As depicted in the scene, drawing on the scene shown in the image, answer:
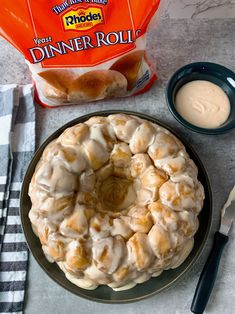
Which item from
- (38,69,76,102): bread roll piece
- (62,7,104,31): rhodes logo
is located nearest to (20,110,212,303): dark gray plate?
(38,69,76,102): bread roll piece

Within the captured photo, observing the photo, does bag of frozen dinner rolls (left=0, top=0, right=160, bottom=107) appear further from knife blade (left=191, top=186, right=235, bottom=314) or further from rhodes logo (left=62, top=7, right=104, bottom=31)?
knife blade (left=191, top=186, right=235, bottom=314)

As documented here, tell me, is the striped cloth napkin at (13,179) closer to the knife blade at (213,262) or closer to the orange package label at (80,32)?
the orange package label at (80,32)

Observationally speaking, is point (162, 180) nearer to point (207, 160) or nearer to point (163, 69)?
point (207, 160)

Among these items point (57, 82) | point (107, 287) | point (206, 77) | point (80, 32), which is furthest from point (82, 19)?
point (107, 287)

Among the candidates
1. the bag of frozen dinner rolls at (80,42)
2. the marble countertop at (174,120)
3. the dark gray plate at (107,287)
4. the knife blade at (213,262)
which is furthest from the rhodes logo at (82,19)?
the knife blade at (213,262)

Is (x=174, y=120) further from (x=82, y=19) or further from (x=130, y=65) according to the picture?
(x=82, y=19)

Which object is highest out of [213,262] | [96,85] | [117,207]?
[96,85]
